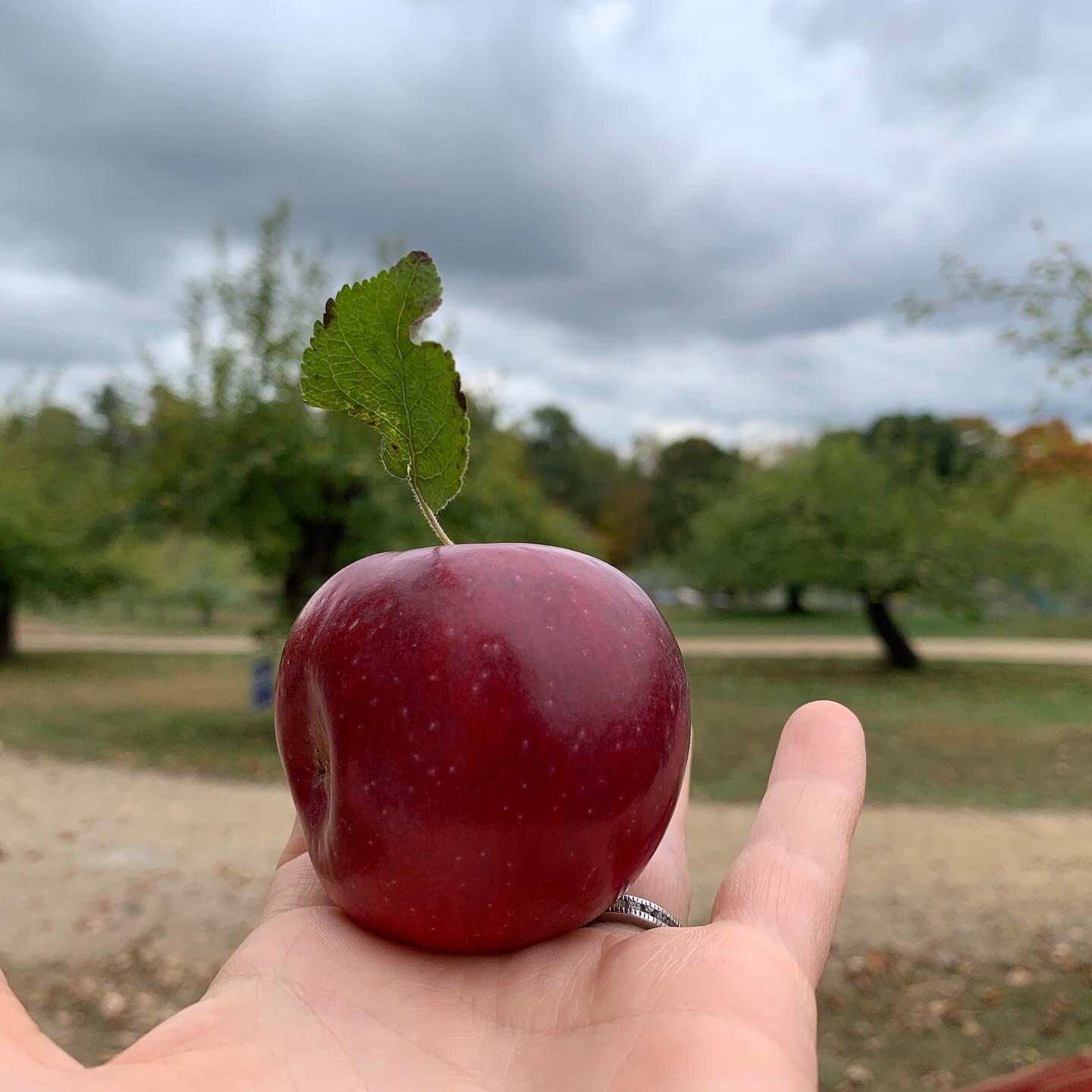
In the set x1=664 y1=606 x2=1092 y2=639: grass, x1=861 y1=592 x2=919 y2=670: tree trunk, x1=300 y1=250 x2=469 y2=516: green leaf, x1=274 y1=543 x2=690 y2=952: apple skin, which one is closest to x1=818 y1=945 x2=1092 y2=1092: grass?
x1=274 y1=543 x2=690 y2=952: apple skin

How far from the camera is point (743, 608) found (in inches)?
1459


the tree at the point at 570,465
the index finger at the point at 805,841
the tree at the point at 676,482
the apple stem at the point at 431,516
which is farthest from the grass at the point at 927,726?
the tree at the point at 570,465

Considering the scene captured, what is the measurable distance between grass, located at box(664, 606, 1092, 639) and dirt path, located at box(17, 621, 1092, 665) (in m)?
1.17

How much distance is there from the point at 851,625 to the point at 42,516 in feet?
73.0

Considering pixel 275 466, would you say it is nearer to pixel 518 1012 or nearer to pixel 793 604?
pixel 518 1012

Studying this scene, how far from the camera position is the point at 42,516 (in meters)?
17.6

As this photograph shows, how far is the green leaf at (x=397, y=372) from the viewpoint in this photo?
1581mm

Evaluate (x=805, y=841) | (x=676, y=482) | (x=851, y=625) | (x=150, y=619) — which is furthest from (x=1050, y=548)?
(x=676, y=482)

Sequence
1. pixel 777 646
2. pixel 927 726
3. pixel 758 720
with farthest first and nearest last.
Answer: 1. pixel 777 646
2. pixel 758 720
3. pixel 927 726

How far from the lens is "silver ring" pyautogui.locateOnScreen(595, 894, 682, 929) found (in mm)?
1982

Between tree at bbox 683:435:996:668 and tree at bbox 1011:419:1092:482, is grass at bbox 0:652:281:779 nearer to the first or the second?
tree at bbox 1011:419:1092:482

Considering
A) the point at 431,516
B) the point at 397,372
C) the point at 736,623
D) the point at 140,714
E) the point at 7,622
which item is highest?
the point at 397,372

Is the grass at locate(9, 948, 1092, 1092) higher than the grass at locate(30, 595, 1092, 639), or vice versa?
the grass at locate(9, 948, 1092, 1092)

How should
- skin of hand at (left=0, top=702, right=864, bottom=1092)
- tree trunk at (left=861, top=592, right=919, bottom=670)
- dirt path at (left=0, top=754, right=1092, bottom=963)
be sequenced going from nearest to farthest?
skin of hand at (left=0, top=702, right=864, bottom=1092) → dirt path at (left=0, top=754, right=1092, bottom=963) → tree trunk at (left=861, top=592, right=919, bottom=670)
